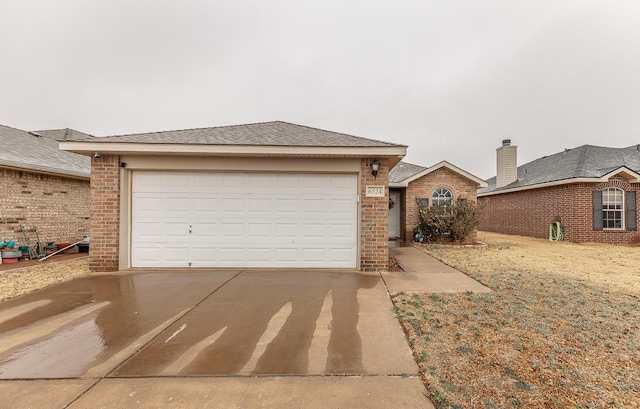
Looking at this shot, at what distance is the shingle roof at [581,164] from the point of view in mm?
12730

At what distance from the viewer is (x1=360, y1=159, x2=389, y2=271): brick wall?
6465mm

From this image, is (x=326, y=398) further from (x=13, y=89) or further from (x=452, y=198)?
(x=13, y=89)

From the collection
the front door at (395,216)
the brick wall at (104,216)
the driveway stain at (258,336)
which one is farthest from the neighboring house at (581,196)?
the brick wall at (104,216)

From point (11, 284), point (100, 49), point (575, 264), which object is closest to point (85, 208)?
point (11, 284)

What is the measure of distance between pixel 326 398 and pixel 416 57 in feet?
60.3

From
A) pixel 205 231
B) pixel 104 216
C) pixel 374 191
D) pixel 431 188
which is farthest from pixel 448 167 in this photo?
pixel 104 216

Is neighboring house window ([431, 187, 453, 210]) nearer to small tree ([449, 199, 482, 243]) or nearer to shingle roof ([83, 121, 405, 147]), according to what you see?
small tree ([449, 199, 482, 243])

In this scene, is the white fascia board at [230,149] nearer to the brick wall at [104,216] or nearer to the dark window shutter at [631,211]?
the brick wall at [104,216]

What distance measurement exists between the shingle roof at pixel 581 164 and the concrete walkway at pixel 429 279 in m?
10.6

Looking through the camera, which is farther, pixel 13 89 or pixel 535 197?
pixel 13 89

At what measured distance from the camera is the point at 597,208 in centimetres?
1230

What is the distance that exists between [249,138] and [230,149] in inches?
31.5

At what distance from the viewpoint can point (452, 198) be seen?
12.8 metres

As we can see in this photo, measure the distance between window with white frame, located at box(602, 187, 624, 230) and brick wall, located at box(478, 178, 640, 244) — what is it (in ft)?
0.89
